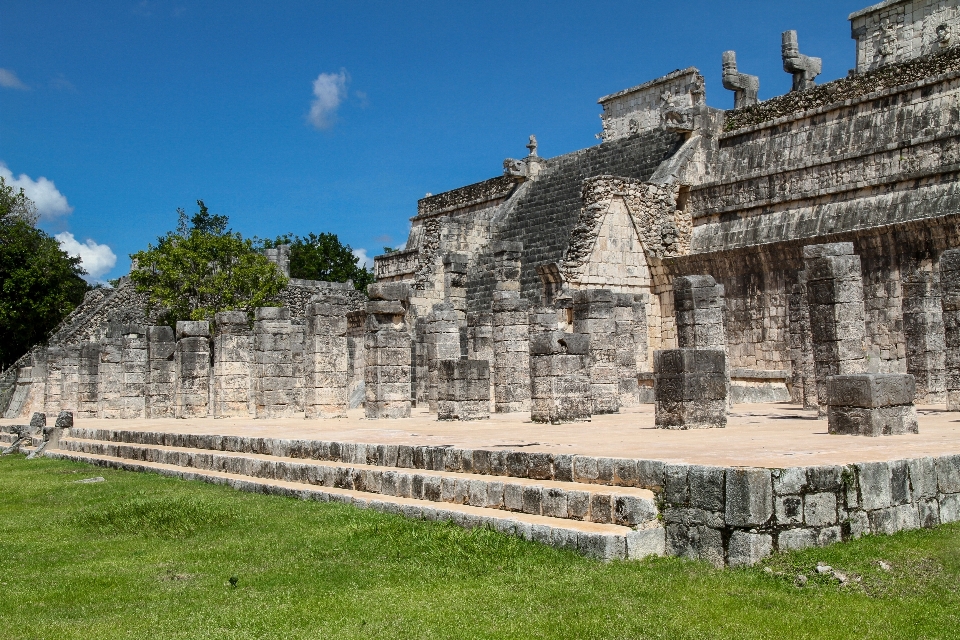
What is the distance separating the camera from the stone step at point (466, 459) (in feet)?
26.1

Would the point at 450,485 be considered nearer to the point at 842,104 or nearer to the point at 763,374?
the point at 763,374

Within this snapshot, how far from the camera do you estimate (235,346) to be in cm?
2216

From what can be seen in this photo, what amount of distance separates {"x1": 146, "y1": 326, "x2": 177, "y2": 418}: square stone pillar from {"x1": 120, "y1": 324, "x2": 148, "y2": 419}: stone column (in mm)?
1092

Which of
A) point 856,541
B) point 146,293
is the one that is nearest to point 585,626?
point 856,541

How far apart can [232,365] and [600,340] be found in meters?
9.40

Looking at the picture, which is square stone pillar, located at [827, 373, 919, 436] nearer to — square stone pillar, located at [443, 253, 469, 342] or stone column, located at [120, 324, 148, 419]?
square stone pillar, located at [443, 253, 469, 342]

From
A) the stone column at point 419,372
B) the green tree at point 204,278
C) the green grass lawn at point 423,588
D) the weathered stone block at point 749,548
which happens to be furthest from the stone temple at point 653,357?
the green tree at point 204,278

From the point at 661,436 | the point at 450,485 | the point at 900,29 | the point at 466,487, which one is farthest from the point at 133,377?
the point at 900,29

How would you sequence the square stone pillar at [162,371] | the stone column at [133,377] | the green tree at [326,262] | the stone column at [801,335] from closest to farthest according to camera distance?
the stone column at [801,335] → the square stone pillar at [162,371] → the stone column at [133,377] → the green tree at [326,262]

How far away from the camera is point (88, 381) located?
1036 inches

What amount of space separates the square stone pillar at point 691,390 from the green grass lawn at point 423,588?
4.68 meters

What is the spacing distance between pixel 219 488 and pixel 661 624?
794 cm

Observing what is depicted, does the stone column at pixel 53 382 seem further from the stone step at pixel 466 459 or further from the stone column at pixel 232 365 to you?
the stone step at pixel 466 459

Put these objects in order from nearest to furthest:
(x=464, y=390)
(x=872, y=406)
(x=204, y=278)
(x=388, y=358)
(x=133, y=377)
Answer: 1. (x=872, y=406)
2. (x=464, y=390)
3. (x=388, y=358)
4. (x=133, y=377)
5. (x=204, y=278)
